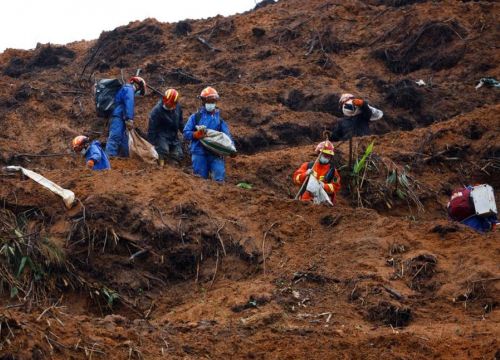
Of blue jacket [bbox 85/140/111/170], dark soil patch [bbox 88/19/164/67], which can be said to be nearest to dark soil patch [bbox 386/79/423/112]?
dark soil patch [bbox 88/19/164/67]

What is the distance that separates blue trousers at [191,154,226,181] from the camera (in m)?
12.4

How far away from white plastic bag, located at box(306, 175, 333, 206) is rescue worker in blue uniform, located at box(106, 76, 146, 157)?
3.13 metres

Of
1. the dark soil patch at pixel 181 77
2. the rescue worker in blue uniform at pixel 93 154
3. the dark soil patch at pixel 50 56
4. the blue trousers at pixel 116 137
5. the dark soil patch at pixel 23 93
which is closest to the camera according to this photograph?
the rescue worker in blue uniform at pixel 93 154

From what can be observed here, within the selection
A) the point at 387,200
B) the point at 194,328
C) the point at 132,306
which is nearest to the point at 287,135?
the point at 387,200

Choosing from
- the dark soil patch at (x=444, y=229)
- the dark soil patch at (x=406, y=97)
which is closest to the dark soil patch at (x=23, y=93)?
the dark soil patch at (x=406, y=97)

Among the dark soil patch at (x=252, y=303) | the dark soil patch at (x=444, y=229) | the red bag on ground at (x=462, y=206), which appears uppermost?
the dark soil patch at (x=252, y=303)

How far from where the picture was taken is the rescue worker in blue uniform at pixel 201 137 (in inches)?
487

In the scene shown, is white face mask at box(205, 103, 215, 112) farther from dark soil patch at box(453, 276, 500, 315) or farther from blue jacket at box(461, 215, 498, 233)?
dark soil patch at box(453, 276, 500, 315)

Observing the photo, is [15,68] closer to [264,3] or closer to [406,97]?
[264,3]

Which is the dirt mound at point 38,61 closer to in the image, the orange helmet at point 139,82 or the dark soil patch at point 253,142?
the dark soil patch at point 253,142

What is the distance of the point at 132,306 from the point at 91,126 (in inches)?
310

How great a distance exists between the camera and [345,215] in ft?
33.9

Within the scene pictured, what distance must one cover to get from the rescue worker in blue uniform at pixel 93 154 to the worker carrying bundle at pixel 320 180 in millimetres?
2487

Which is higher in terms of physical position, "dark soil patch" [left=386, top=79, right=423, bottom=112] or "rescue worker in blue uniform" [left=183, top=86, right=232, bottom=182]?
"rescue worker in blue uniform" [left=183, top=86, right=232, bottom=182]
